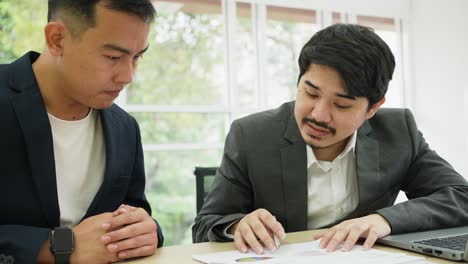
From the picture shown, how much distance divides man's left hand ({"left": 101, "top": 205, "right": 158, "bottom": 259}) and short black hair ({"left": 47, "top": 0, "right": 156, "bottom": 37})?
483 mm

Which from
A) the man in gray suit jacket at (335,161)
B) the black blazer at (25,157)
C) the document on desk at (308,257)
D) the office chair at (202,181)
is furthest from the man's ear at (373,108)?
the black blazer at (25,157)

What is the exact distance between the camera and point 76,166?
4.67 feet

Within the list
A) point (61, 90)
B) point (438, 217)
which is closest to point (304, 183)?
point (438, 217)

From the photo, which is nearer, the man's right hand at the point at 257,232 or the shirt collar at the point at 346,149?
the man's right hand at the point at 257,232

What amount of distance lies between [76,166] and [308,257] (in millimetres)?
700

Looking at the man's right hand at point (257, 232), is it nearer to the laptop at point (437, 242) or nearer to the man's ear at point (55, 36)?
the laptop at point (437, 242)

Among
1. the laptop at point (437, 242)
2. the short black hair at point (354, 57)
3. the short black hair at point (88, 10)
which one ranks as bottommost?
the laptop at point (437, 242)

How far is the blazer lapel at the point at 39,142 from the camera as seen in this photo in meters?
1.26

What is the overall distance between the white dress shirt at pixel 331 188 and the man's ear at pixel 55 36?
818 mm

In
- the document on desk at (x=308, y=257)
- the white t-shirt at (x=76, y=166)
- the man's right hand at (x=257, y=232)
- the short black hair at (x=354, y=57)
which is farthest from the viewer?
the short black hair at (x=354, y=57)

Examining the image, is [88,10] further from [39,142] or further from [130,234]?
[130,234]

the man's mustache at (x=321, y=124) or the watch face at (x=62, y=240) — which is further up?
the man's mustache at (x=321, y=124)

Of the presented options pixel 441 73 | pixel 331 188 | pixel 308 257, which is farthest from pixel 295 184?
pixel 441 73

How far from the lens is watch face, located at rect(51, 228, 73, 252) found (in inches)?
43.7
